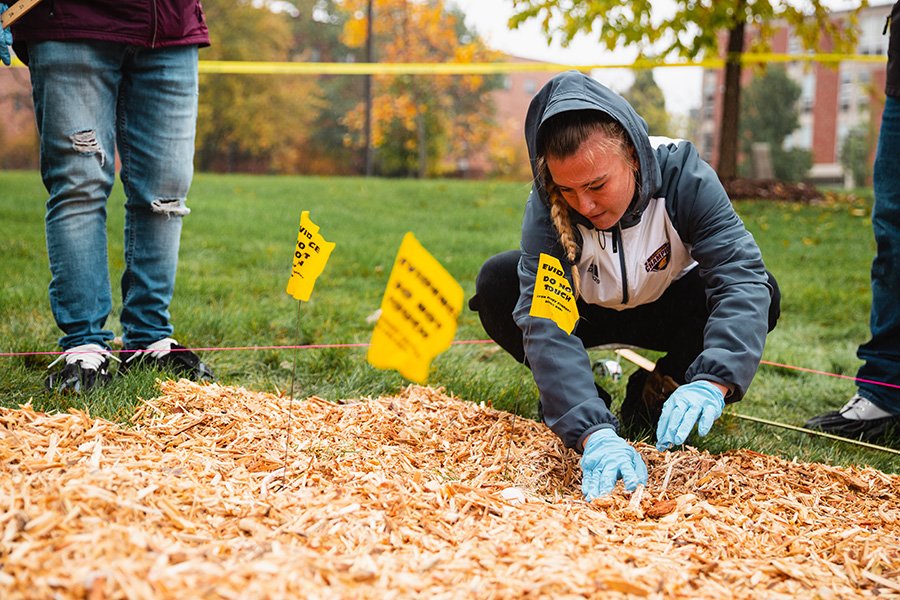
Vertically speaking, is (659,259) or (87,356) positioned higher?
(659,259)

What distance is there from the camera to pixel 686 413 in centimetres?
214

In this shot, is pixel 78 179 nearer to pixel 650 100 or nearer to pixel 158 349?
pixel 158 349

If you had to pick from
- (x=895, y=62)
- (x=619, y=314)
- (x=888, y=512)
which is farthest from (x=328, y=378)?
(x=895, y=62)

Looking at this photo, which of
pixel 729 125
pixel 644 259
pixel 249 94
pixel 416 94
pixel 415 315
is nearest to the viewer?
pixel 415 315

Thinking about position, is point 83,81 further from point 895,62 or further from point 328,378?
point 895,62

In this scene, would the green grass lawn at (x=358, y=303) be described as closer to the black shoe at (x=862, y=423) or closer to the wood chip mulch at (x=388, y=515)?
the black shoe at (x=862, y=423)

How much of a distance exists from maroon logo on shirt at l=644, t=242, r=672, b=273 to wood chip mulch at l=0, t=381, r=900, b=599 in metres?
0.55

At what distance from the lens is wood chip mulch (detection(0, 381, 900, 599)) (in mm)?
1471

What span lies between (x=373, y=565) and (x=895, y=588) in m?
1.02

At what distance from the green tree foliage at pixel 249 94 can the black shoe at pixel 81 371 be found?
970 inches

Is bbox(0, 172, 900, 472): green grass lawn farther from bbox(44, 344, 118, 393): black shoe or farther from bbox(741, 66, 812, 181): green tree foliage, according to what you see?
bbox(741, 66, 812, 181): green tree foliage

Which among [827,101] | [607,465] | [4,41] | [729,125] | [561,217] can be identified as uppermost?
[827,101]

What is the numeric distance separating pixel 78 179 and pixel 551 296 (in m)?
1.61

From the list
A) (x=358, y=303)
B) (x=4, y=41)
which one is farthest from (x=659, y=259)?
(x=358, y=303)
